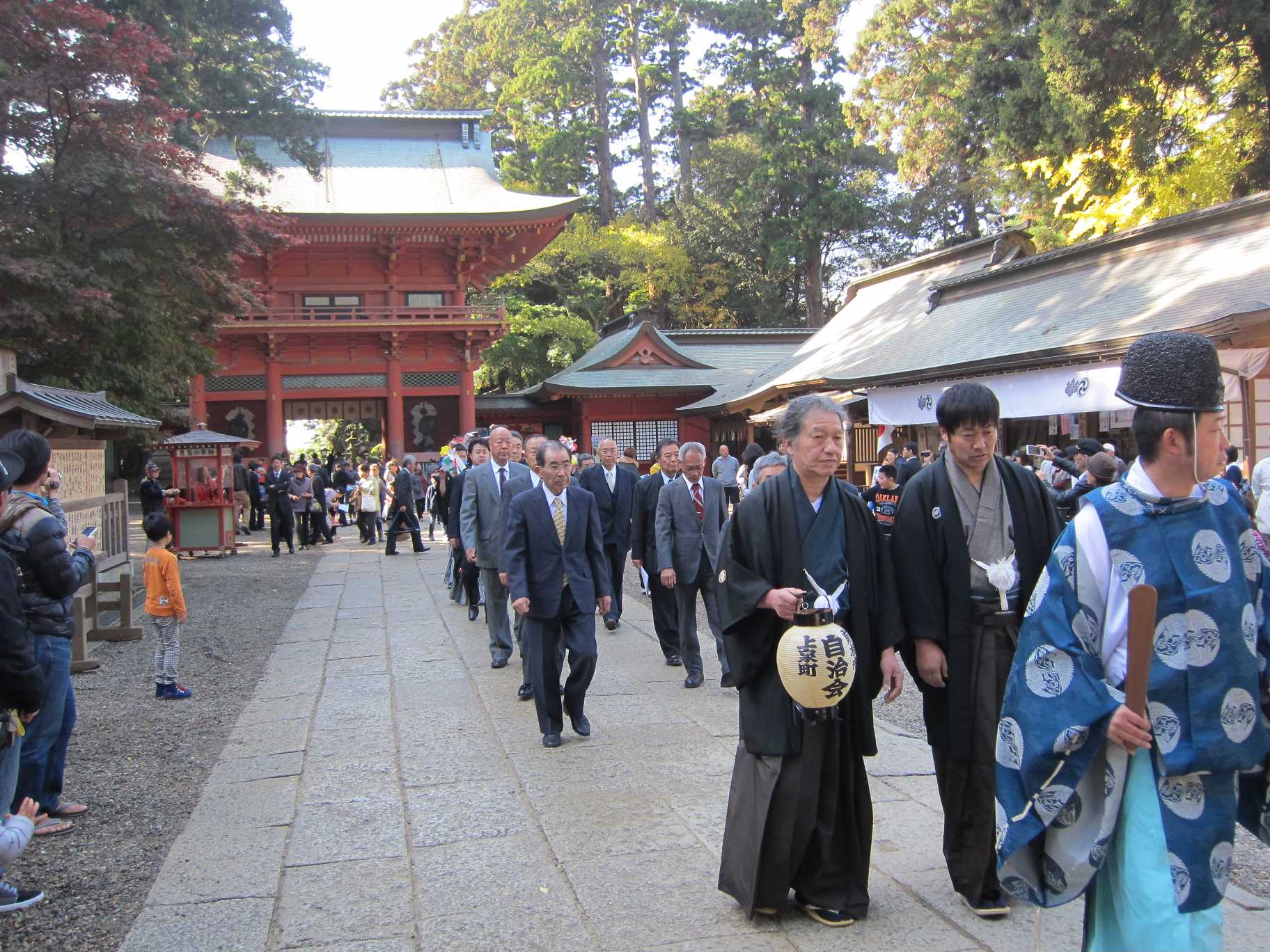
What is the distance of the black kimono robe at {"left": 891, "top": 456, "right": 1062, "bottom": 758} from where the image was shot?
3176 millimetres

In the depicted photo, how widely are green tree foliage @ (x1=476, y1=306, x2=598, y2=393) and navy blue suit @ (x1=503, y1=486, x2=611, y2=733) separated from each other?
1007 inches

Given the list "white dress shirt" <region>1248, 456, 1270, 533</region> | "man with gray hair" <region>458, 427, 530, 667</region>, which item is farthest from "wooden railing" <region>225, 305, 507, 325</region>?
"white dress shirt" <region>1248, 456, 1270, 533</region>

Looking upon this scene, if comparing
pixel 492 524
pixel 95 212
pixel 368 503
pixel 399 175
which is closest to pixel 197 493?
pixel 368 503

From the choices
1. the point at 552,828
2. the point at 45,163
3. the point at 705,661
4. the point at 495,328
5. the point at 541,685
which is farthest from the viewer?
the point at 495,328

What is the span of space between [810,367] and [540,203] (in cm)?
957

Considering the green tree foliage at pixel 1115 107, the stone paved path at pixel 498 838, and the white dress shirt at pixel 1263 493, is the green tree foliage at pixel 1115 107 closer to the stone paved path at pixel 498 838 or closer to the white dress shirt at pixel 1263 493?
the white dress shirt at pixel 1263 493

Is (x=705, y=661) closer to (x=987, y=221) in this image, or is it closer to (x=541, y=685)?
(x=541, y=685)

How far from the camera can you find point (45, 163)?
1118 centimetres

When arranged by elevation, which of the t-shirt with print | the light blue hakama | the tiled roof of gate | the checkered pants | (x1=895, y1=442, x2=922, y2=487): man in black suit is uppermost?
the tiled roof of gate

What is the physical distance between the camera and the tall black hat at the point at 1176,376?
7.06 ft

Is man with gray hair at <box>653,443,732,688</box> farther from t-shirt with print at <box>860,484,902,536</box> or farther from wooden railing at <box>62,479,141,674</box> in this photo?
wooden railing at <box>62,479,141,674</box>

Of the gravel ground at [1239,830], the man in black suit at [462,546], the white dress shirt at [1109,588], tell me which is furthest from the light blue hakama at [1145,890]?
the man in black suit at [462,546]

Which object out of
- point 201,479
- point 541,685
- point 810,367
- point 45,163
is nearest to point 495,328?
Result: point 810,367

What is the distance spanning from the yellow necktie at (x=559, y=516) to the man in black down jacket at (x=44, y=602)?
2196 mm
